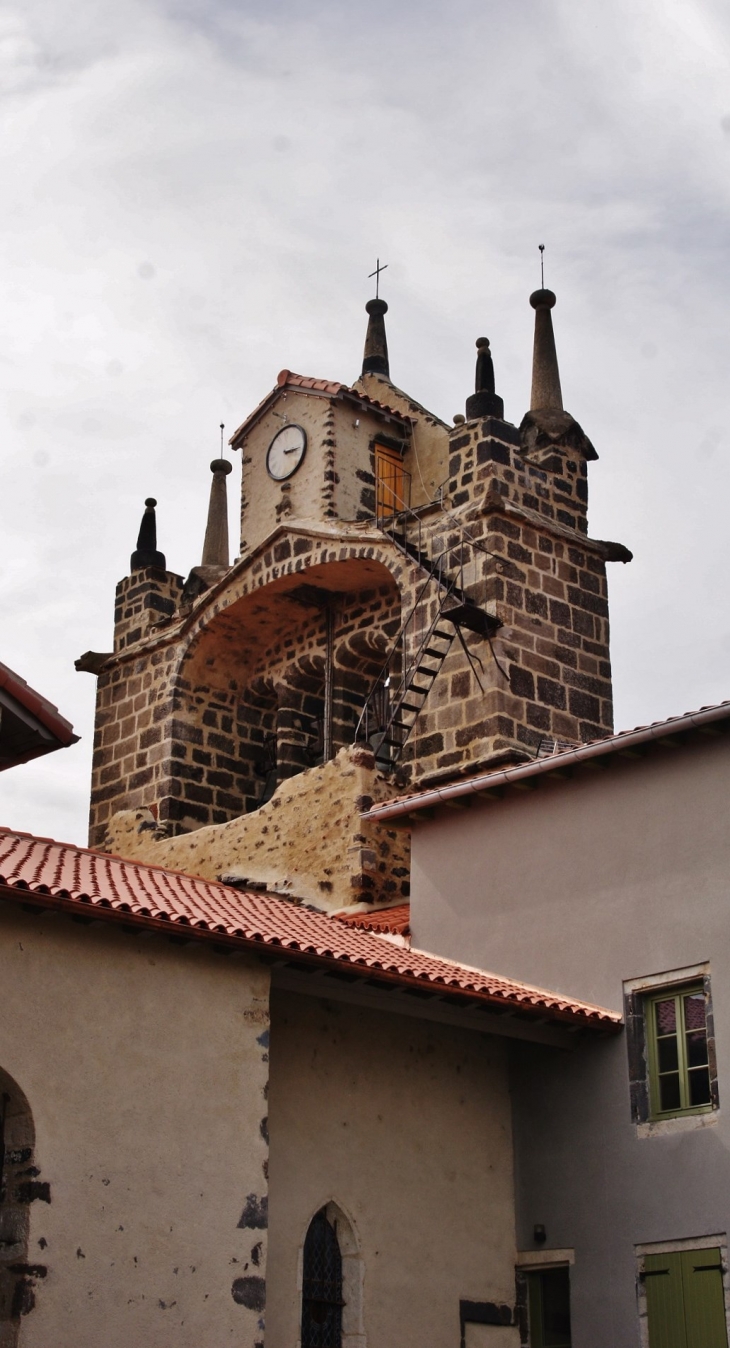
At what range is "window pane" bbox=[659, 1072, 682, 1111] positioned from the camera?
573 inches

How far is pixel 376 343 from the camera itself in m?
27.2

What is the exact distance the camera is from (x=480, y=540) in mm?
21203

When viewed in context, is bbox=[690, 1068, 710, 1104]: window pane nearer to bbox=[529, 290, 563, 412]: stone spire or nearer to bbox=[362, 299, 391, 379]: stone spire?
bbox=[529, 290, 563, 412]: stone spire

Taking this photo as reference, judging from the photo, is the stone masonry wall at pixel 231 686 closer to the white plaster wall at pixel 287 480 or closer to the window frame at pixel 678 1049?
the white plaster wall at pixel 287 480

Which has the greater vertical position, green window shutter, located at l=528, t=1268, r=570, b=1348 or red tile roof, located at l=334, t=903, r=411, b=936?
red tile roof, located at l=334, t=903, r=411, b=936

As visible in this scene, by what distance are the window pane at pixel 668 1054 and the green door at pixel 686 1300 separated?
1407 millimetres

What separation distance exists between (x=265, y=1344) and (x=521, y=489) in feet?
36.6

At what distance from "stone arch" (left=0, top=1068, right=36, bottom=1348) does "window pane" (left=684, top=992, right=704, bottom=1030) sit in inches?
214

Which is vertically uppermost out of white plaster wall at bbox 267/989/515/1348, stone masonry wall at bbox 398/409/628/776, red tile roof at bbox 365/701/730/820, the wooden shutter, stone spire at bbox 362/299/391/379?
stone spire at bbox 362/299/391/379

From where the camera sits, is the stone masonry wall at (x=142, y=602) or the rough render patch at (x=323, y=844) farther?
the stone masonry wall at (x=142, y=602)

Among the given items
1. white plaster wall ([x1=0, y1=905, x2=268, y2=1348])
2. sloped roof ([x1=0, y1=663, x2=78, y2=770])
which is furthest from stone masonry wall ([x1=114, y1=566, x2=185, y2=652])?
white plaster wall ([x1=0, y1=905, x2=268, y2=1348])

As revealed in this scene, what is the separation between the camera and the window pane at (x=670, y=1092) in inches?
573

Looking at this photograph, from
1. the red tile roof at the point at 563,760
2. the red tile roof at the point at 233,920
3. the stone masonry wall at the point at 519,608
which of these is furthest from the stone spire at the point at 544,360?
the red tile roof at the point at 233,920

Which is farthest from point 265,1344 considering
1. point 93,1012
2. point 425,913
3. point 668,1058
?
point 425,913
